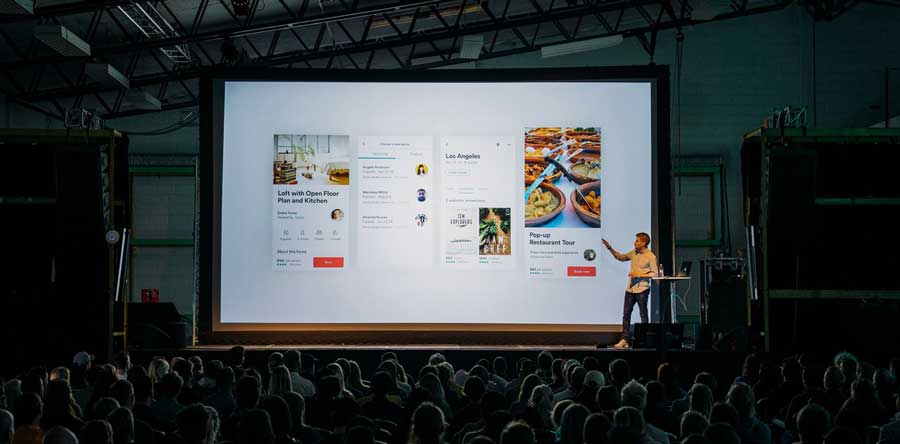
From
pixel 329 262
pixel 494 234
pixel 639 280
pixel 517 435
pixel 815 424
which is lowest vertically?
pixel 815 424

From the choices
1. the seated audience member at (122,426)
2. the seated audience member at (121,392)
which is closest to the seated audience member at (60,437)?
the seated audience member at (122,426)

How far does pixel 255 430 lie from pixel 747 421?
8.82 feet

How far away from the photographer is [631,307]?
11305mm

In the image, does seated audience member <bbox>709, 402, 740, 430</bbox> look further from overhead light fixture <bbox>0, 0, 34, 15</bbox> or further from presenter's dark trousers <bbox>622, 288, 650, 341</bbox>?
overhead light fixture <bbox>0, 0, 34, 15</bbox>

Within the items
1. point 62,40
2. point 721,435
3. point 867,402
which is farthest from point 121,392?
point 62,40

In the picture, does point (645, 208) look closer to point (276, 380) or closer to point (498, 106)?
point (498, 106)

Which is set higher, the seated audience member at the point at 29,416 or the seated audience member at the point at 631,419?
the seated audience member at the point at 631,419

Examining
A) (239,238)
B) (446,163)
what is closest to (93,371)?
(239,238)

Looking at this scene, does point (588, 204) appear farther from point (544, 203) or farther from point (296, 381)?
point (296, 381)

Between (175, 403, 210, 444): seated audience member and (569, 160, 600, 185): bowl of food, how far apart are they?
7930 millimetres

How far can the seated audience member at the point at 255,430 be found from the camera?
4137 millimetres

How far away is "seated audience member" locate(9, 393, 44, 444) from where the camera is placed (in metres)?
4.95

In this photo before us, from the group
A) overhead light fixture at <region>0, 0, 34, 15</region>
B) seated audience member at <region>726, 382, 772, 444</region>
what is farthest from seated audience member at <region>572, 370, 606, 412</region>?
overhead light fixture at <region>0, 0, 34, 15</region>

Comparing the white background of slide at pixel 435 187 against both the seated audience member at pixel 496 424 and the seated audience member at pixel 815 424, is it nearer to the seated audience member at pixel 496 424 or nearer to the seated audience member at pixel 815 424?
the seated audience member at pixel 496 424
